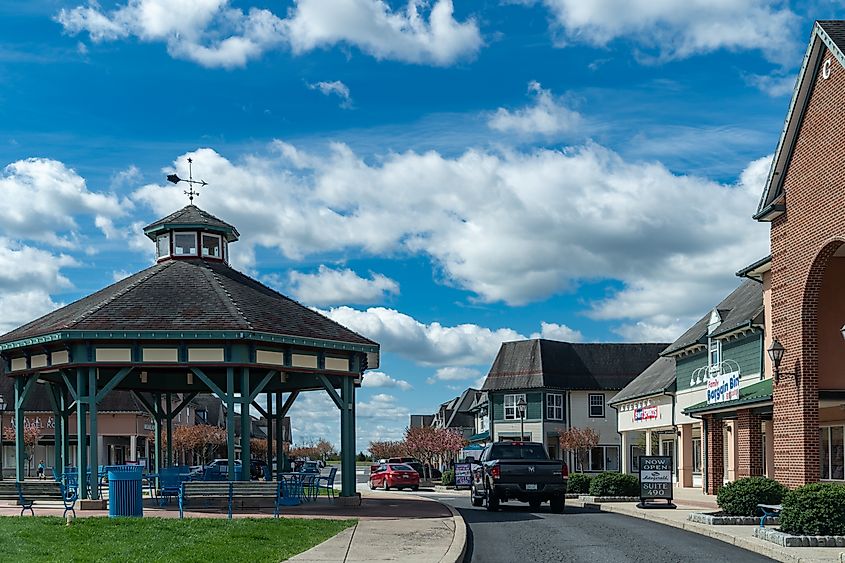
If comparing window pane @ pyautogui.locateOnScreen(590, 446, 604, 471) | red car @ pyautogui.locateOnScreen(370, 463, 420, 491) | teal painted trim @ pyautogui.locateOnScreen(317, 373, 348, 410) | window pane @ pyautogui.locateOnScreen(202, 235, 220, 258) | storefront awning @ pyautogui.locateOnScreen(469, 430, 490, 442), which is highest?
window pane @ pyautogui.locateOnScreen(202, 235, 220, 258)

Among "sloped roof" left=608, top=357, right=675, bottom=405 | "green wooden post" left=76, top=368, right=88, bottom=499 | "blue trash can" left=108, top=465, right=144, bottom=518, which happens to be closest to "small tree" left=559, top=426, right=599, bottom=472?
"sloped roof" left=608, top=357, right=675, bottom=405

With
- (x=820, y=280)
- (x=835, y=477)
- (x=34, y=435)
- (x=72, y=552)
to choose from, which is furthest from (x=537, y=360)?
(x=72, y=552)

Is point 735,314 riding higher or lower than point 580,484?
higher

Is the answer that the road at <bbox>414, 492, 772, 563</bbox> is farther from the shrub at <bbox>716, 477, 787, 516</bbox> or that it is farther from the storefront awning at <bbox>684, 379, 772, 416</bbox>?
the storefront awning at <bbox>684, 379, 772, 416</bbox>

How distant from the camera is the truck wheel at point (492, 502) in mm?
28484

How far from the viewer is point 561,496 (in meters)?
28.1

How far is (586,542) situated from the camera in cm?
1916

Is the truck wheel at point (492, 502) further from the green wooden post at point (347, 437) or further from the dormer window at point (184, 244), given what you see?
the dormer window at point (184, 244)

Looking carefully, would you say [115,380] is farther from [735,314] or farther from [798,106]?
[735,314]

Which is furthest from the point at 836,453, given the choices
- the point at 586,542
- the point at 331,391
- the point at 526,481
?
the point at 331,391

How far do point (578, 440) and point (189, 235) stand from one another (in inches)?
1724

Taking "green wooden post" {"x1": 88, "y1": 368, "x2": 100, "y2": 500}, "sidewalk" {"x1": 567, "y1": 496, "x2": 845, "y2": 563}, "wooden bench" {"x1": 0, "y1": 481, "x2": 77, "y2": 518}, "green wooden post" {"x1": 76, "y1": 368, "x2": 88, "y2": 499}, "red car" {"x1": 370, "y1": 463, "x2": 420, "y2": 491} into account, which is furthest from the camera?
"red car" {"x1": 370, "y1": 463, "x2": 420, "y2": 491}

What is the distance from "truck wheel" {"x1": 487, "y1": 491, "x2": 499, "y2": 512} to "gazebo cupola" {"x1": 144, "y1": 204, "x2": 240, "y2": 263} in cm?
1007

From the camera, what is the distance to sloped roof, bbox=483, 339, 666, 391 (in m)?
73.8
